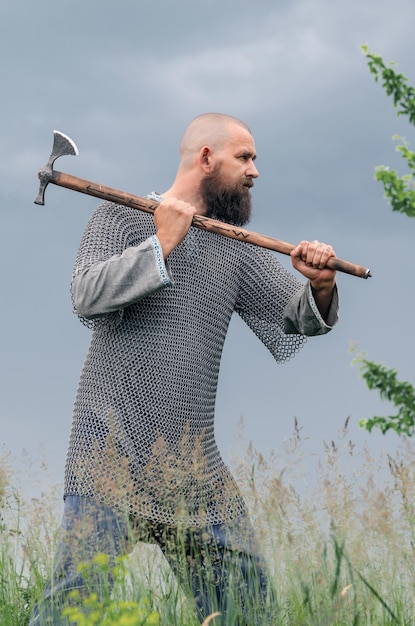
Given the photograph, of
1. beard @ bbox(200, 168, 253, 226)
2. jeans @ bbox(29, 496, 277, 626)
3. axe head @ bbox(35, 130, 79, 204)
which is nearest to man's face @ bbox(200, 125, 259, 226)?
beard @ bbox(200, 168, 253, 226)

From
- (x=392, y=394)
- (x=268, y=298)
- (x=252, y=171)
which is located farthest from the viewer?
(x=268, y=298)

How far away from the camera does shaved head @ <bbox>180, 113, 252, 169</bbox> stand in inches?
193

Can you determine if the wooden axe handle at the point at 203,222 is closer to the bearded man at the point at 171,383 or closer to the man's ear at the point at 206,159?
the bearded man at the point at 171,383

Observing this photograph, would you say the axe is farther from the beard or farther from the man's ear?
the man's ear

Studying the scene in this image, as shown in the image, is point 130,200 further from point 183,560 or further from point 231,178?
point 183,560

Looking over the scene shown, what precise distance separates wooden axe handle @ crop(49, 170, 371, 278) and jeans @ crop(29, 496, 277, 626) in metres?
1.34

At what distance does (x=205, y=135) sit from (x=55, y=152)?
766mm

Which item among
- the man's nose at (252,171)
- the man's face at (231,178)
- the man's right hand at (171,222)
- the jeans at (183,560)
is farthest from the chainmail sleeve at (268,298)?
the jeans at (183,560)

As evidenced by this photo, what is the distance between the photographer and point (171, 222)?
4488 mm

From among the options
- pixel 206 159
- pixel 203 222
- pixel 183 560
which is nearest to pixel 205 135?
pixel 206 159

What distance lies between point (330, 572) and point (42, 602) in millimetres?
1293

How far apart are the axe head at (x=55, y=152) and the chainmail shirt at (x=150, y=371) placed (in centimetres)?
29

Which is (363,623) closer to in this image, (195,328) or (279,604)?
(279,604)

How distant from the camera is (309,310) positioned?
16.3 ft
